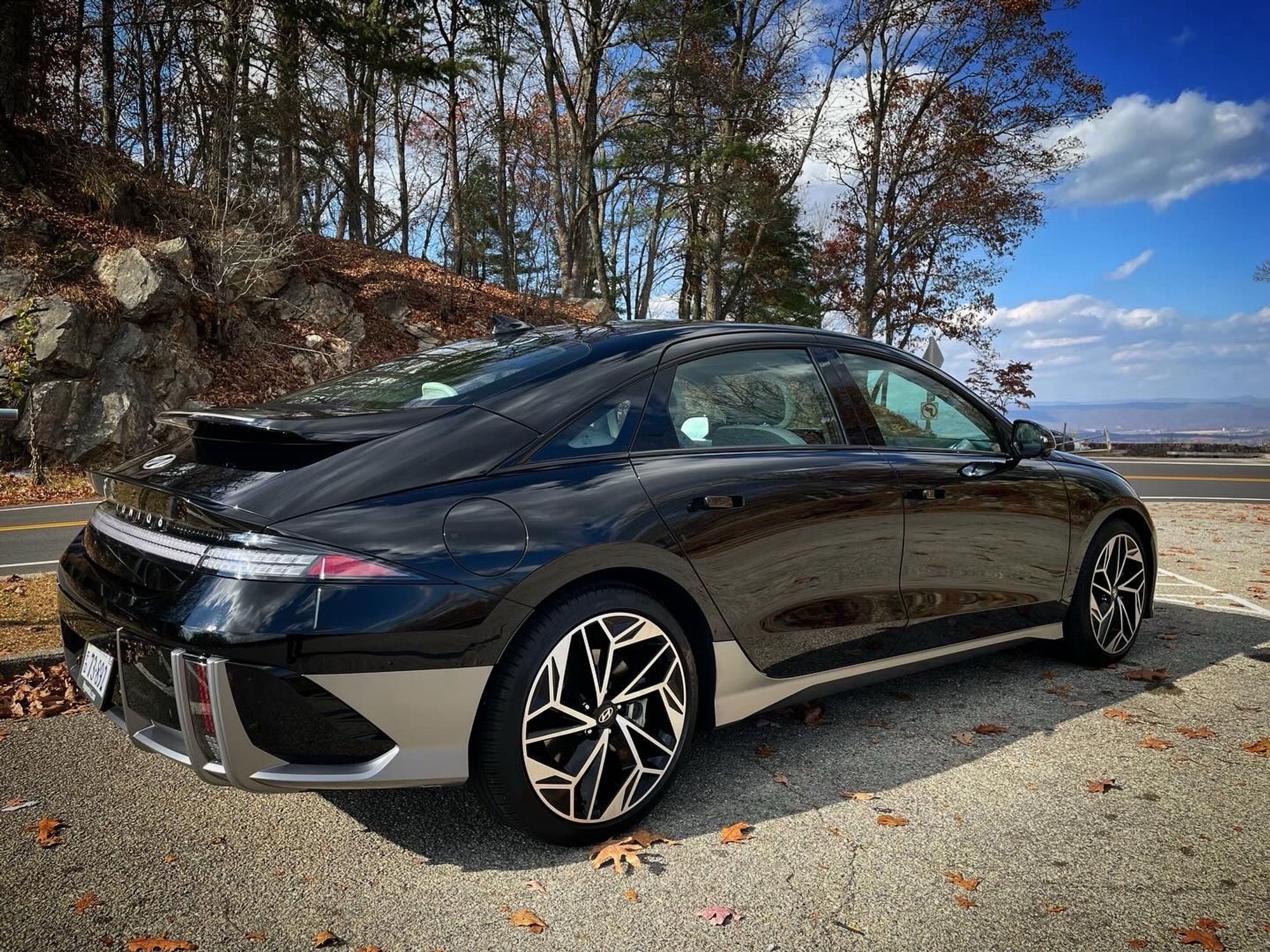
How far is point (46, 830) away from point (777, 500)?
2.54m

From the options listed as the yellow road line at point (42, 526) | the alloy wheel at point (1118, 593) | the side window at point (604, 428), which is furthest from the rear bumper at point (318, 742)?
the yellow road line at point (42, 526)

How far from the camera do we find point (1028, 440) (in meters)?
4.08

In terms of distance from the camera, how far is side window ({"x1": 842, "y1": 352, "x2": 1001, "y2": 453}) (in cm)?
372

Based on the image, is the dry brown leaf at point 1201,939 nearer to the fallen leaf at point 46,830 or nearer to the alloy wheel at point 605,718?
the alloy wheel at point 605,718

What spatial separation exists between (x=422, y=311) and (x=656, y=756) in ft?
66.4

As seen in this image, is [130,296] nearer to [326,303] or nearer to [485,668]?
[326,303]

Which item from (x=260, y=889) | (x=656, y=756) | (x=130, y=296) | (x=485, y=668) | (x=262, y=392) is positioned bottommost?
(x=260, y=889)

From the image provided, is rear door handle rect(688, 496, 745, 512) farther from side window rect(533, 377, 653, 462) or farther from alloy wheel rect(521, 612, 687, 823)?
alloy wheel rect(521, 612, 687, 823)

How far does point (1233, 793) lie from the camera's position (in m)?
3.11

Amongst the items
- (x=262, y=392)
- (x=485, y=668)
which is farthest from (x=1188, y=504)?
(x=262, y=392)

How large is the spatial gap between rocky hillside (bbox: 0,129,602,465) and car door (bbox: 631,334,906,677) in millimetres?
13694

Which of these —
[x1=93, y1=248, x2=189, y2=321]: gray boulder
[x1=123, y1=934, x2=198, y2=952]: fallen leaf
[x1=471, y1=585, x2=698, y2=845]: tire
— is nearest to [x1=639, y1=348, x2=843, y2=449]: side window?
[x1=471, y1=585, x2=698, y2=845]: tire

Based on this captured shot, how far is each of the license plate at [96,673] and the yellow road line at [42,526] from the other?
849 centimetres

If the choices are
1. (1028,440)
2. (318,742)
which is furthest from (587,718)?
(1028,440)
